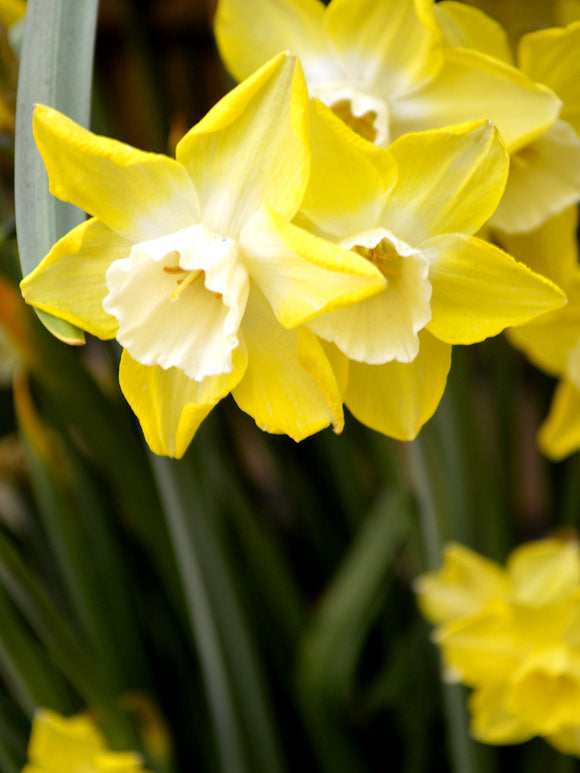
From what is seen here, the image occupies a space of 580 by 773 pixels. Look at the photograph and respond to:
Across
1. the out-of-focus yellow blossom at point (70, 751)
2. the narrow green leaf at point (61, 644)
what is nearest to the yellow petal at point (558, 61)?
the narrow green leaf at point (61, 644)

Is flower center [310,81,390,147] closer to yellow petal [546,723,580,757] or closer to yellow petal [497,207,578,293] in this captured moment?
yellow petal [497,207,578,293]

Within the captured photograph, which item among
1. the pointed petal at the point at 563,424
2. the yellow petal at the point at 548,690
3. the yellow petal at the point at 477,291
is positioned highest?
the yellow petal at the point at 477,291

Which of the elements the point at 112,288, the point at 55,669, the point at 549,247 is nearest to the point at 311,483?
the point at 55,669

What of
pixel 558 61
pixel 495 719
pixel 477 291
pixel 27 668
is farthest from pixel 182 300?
pixel 495 719

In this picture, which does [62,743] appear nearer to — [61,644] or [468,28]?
[61,644]

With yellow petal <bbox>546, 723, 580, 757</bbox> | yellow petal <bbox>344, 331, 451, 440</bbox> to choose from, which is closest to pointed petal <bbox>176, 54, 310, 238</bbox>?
yellow petal <bbox>344, 331, 451, 440</bbox>

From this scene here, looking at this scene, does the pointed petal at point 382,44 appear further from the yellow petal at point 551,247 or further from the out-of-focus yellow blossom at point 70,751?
the out-of-focus yellow blossom at point 70,751
